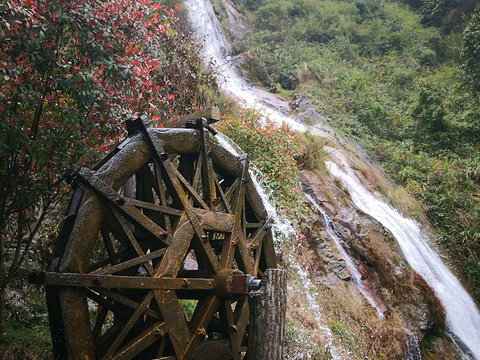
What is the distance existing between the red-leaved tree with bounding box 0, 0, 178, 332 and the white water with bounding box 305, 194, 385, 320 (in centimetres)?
640

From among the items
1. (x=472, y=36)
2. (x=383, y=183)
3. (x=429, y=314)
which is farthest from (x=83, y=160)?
(x=472, y=36)

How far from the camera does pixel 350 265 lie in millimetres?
9266

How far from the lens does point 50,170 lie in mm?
4586

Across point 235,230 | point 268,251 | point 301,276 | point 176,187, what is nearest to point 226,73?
point 301,276

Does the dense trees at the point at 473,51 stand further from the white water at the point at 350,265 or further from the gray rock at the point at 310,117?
the white water at the point at 350,265

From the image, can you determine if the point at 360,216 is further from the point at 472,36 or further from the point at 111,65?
the point at 472,36

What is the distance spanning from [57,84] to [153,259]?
7.08 ft

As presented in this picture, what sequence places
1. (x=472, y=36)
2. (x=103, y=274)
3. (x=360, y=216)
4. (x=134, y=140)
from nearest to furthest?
(x=103, y=274), (x=134, y=140), (x=360, y=216), (x=472, y=36)

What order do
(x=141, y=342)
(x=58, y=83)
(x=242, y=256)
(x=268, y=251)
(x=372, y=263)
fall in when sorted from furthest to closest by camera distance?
(x=372, y=263) → (x=268, y=251) → (x=242, y=256) → (x=58, y=83) → (x=141, y=342)

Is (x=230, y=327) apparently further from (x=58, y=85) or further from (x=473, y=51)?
(x=473, y=51)

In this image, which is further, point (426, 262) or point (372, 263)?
point (426, 262)

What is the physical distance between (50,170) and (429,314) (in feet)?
30.6

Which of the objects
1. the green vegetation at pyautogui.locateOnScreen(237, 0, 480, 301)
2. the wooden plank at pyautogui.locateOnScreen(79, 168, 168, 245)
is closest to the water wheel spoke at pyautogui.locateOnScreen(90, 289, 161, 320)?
the wooden plank at pyautogui.locateOnScreen(79, 168, 168, 245)

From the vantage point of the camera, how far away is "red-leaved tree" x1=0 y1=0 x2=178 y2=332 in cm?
382
